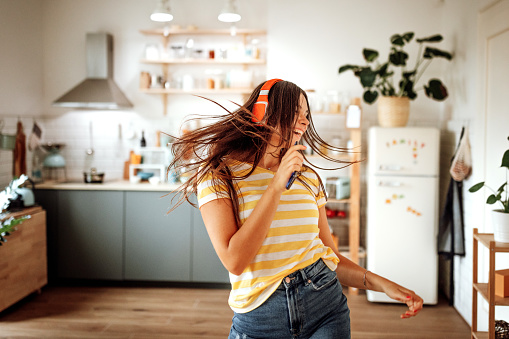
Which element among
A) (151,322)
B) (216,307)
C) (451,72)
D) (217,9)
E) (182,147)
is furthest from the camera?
(217,9)

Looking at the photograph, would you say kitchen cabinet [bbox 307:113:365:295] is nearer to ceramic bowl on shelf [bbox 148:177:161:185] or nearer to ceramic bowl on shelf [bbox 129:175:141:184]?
ceramic bowl on shelf [bbox 148:177:161:185]

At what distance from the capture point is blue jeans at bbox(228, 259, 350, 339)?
1.37 meters

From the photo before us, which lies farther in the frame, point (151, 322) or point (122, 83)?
point (122, 83)

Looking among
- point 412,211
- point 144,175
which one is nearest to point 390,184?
point 412,211

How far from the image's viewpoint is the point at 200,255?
4.68 m

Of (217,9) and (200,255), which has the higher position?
(217,9)

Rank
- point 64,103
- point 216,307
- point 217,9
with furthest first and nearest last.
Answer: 1. point 217,9
2. point 64,103
3. point 216,307

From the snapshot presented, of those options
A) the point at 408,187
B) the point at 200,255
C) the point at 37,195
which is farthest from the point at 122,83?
the point at 408,187

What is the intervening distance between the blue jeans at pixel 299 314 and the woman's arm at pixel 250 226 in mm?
141

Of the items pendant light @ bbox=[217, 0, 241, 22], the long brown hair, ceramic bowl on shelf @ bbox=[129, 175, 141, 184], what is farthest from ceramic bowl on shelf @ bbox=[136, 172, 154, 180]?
the long brown hair

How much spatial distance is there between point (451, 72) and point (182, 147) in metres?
3.62

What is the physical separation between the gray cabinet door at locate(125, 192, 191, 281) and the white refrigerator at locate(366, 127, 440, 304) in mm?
1658

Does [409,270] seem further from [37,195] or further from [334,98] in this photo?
[37,195]

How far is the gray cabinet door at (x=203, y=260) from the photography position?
15.3ft
